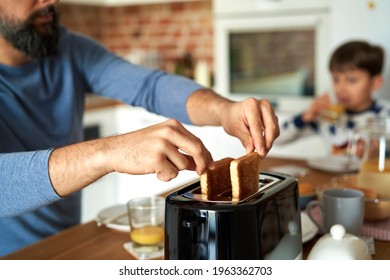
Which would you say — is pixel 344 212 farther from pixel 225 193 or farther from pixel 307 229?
pixel 225 193

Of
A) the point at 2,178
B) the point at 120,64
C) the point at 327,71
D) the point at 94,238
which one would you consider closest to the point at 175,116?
the point at 120,64

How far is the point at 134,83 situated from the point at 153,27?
2280 mm

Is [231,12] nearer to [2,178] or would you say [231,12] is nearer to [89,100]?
[89,100]

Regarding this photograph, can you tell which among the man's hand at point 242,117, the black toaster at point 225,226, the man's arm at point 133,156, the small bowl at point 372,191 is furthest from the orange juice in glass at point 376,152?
the man's arm at point 133,156

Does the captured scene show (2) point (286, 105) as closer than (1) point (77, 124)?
No

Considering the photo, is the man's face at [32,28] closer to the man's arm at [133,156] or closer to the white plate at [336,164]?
the man's arm at [133,156]

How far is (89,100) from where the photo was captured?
295 cm

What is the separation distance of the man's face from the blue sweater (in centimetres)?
6

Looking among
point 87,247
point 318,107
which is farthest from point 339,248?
point 318,107

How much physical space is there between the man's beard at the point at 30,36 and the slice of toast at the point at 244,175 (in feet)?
1.93

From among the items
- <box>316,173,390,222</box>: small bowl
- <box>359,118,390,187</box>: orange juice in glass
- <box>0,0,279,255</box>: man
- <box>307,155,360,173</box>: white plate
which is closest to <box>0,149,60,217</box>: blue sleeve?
<box>0,0,279,255</box>: man

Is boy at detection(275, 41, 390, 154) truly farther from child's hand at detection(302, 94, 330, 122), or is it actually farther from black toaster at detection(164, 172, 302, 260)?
black toaster at detection(164, 172, 302, 260)

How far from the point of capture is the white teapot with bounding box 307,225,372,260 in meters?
0.76
